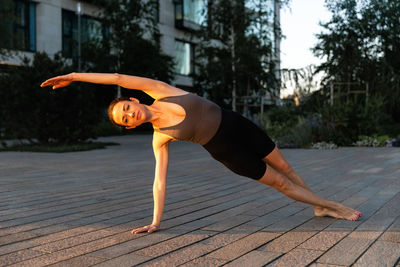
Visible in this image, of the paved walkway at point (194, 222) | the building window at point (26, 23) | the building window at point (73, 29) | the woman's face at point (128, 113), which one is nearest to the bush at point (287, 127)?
the paved walkway at point (194, 222)

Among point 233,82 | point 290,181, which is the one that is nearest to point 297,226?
point 290,181

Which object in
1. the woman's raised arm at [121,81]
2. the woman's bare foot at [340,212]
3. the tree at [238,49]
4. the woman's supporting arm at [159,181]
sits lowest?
the woman's bare foot at [340,212]

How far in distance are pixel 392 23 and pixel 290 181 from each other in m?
22.4

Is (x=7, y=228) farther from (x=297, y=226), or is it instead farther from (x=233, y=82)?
(x=233, y=82)

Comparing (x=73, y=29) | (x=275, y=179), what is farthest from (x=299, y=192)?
(x=73, y=29)

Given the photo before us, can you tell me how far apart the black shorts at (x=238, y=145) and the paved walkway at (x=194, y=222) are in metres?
0.52

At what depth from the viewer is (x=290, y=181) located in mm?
3893

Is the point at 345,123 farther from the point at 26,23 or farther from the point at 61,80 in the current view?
the point at 26,23

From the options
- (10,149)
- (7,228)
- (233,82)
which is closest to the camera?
(7,228)

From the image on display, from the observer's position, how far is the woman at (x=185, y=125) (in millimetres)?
3361

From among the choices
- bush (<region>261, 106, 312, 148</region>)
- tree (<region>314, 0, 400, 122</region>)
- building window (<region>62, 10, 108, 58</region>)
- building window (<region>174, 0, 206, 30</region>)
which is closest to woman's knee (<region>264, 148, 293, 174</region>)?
bush (<region>261, 106, 312, 148</region>)

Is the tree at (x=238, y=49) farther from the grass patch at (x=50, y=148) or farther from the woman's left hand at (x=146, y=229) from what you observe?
the woman's left hand at (x=146, y=229)

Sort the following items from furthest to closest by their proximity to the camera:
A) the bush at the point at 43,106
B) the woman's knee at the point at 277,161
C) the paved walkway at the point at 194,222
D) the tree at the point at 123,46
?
the tree at the point at 123,46 → the bush at the point at 43,106 → the woman's knee at the point at 277,161 → the paved walkway at the point at 194,222

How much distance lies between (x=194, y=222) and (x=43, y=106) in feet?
32.7
